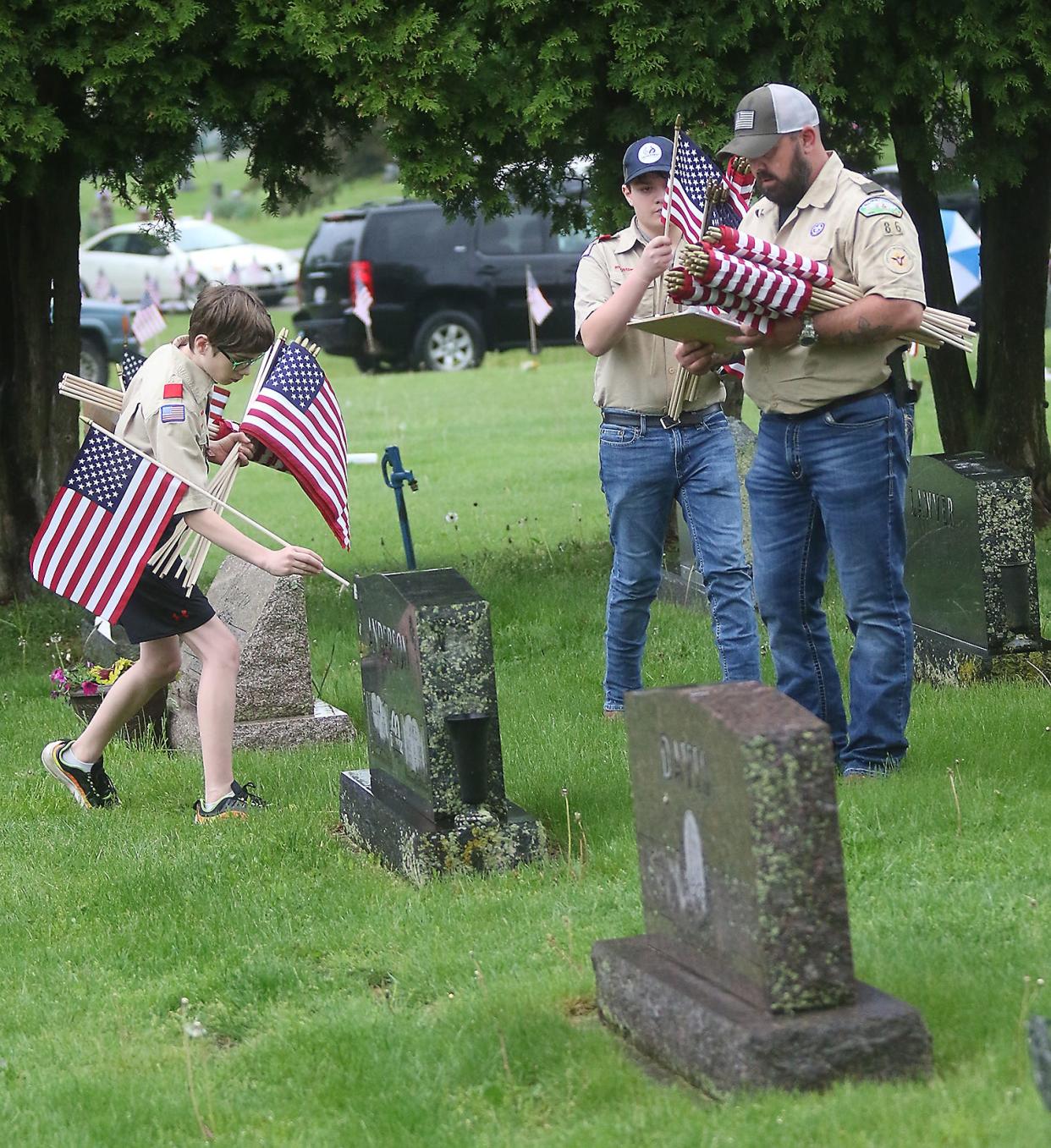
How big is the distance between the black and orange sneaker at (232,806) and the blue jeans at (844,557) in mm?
2034

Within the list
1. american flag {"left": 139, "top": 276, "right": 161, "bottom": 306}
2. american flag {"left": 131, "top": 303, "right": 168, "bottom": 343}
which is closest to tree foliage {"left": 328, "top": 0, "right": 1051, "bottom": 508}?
american flag {"left": 131, "top": 303, "right": 168, "bottom": 343}

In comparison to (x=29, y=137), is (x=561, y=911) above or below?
below

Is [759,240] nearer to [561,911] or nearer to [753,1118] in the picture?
[561,911]

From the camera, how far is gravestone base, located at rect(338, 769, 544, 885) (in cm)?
532

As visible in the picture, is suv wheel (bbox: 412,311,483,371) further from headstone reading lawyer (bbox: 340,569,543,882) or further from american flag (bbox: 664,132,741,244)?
headstone reading lawyer (bbox: 340,569,543,882)

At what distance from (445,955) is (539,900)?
1.44 feet

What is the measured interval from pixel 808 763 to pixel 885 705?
93.0 inches

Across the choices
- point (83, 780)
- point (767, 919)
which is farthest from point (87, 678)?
point (767, 919)

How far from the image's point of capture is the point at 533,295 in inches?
902

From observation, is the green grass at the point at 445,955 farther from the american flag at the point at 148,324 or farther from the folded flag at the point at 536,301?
the folded flag at the point at 536,301

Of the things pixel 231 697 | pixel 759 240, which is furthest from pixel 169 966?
pixel 759 240

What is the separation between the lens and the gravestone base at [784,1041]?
3.46 metres

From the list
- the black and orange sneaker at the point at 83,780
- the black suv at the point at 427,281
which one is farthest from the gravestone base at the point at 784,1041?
the black suv at the point at 427,281

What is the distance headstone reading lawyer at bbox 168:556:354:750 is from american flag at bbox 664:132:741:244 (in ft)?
8.06
